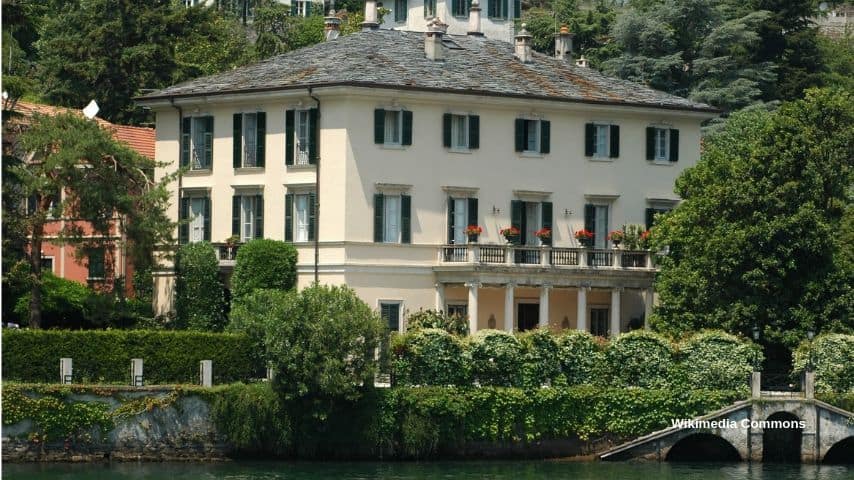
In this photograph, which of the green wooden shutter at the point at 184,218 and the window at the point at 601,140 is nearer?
the green wooden shutter at the point at 184,218

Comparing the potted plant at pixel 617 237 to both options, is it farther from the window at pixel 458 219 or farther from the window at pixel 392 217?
the window at pixel 392 217

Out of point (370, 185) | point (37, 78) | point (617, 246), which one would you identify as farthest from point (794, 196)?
point (37, 78)

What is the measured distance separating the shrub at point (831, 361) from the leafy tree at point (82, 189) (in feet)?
65.8

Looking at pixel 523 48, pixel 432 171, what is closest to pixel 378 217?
pixel 432 171

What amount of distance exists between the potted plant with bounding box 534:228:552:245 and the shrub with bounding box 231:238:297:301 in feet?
27.7

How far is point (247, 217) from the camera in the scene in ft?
231

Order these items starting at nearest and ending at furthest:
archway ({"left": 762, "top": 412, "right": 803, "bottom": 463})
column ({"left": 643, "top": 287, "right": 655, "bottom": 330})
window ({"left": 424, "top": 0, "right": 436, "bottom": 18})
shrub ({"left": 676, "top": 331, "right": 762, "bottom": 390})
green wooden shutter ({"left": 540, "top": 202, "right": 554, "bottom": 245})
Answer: archway ({"left": 762, "top": 412, "right": 803, "bottom": 463}), shrub ({"left": 676, "top": 331, "right": 762, "bottom": 390}), green wooden shutter ({"left": 540, "top": 202, "right": 554, "bottom": 245}), column ({"left": 643, "top": 287, "right": 655, "bottom": 330}), window ({"left": 424, "top": 0, "right": 436, "bottom": 18})

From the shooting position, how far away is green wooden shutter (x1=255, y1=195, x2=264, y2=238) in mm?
70000

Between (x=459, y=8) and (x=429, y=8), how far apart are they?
1958mm

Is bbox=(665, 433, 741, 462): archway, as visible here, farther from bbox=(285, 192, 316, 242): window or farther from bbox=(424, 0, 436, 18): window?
bbox=(424, 0, 436, 18): window

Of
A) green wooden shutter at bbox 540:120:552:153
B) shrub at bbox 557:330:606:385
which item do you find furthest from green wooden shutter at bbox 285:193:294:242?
shrub at bbox 557:330:606:385

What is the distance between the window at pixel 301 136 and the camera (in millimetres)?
68688

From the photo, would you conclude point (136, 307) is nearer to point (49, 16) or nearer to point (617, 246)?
point (617, 246)

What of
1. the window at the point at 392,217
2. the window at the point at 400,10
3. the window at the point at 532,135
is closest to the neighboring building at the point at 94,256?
the window at the point at 392,217
